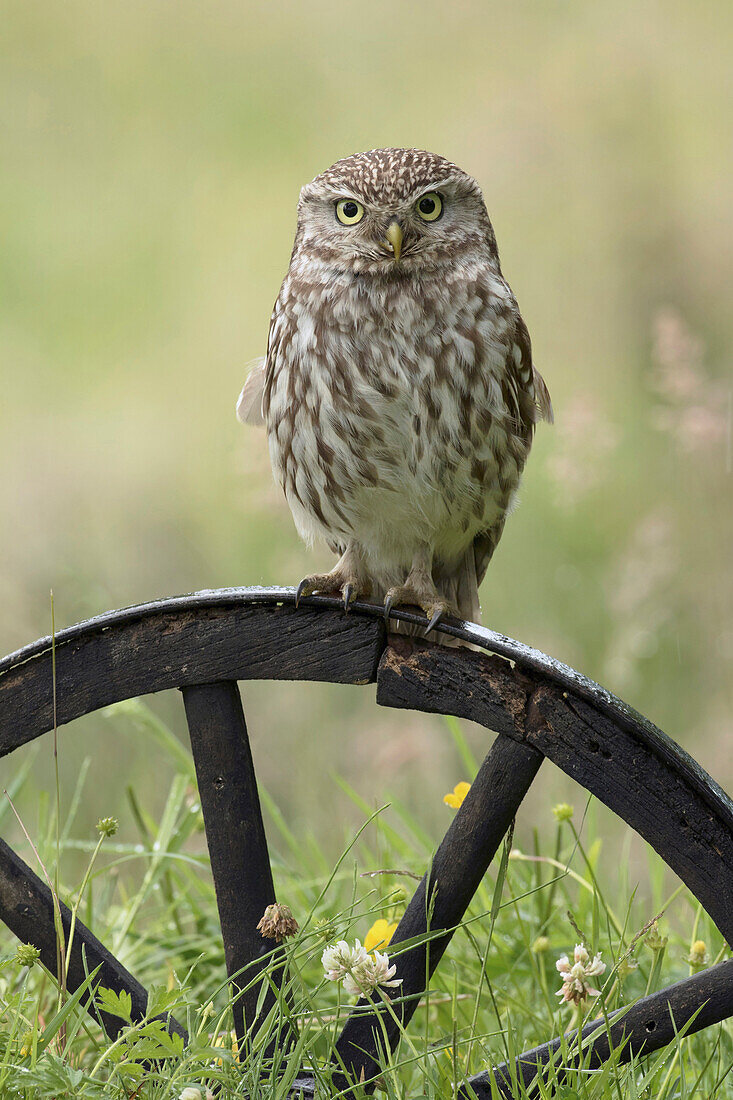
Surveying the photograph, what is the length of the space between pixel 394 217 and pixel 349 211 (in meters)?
0.10

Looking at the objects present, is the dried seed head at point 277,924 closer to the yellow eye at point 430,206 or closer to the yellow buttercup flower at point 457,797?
the yellow buttercup flower at point 457,797

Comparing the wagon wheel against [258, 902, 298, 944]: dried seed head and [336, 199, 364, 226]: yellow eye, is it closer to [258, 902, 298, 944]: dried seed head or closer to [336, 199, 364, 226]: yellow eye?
[258, 902, 298, 944]: dried seed head

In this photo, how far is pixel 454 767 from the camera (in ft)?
11.4

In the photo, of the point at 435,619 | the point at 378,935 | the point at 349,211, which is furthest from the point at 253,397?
the point at 378,935

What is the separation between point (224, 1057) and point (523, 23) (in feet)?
15.1

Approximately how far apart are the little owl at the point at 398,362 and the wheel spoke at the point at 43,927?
1.78 ft

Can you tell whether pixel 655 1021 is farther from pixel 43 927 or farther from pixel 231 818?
pixel 43 927

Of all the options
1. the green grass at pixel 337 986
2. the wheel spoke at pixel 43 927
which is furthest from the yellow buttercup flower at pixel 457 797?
the wheel spoke at pixel 43 927

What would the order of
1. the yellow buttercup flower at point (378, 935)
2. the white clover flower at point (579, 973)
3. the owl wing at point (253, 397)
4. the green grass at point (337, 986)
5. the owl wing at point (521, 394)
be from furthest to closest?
the owl wing at point (253, 397) < the owl wing at point (521, 394) < the yellow buttercup flower at point (378, 935) < the white clover flower at point (579, 973) < the green grass at point (337, 986)

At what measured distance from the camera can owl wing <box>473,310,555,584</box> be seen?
186cm

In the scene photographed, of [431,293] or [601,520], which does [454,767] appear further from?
[431,293]

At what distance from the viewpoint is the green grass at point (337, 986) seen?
55.7 inches

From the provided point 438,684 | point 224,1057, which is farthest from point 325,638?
point 224,1057

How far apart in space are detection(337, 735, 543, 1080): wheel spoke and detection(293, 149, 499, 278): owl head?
28.2 inches
